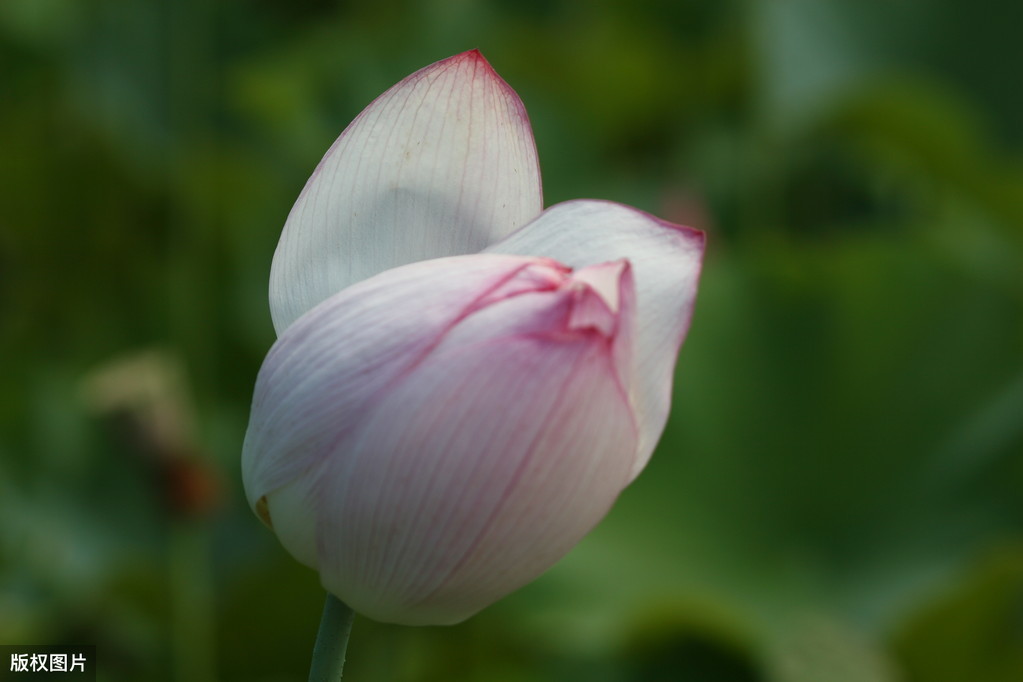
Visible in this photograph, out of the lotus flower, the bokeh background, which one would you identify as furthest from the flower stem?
the bokeh background

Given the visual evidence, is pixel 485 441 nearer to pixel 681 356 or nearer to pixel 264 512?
pixel 264 512

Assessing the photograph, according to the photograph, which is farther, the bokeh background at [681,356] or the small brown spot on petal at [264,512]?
the bokeh background at [681,356]

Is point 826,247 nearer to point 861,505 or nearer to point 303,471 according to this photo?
point 861,505

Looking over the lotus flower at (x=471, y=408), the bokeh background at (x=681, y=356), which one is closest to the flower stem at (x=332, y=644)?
the lotus flower at (x=471, y=408)

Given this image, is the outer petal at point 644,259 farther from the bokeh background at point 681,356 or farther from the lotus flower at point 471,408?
the bokeh background at point 681,356

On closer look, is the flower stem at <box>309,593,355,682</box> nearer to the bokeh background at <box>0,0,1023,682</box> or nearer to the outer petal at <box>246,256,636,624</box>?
the outer petal at <box>246,256,636,624</box>
